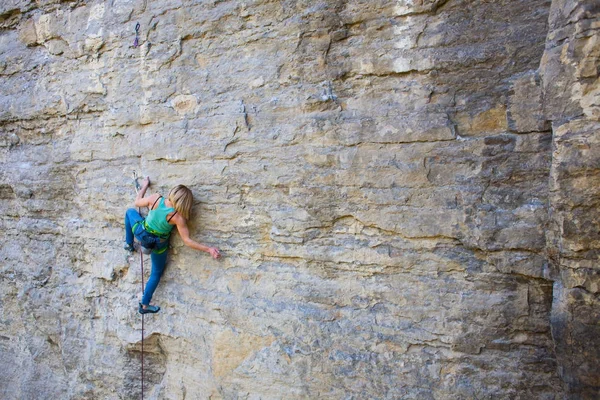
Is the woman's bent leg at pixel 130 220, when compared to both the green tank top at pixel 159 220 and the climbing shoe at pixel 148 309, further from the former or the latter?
the climbing shoe at pixel 148 309

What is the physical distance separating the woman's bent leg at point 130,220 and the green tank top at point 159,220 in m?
0.23

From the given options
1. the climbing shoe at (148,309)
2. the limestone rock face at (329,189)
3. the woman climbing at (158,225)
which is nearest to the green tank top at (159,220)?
the woman climbing at (158,225)

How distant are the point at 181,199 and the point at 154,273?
0.73 meters

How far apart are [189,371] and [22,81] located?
3.17 meters

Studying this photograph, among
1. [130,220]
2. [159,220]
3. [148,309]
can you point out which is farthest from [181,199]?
[148,309]

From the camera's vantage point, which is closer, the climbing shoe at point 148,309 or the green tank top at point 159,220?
the green tank top at point 159,220

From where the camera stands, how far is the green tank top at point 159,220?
3.70 meters

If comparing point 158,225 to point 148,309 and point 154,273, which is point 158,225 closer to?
point 154,273

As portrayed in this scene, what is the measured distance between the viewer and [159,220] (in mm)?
3713

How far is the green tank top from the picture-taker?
3.70 meters

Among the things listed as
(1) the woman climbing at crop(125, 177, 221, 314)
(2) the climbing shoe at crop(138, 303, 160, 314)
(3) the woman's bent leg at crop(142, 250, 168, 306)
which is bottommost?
(2) the climbing shoe at crop(138, 303, 160, 314)

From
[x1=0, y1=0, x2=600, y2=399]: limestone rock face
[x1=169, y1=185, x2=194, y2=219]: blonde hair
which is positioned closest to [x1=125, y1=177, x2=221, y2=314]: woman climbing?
[x1=169, y1=185, x2=194, y2=219]: blonde hair

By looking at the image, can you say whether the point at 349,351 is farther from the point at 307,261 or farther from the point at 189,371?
the point at 189,371

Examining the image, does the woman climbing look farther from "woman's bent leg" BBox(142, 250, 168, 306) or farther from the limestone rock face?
the limestone rock face
